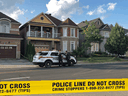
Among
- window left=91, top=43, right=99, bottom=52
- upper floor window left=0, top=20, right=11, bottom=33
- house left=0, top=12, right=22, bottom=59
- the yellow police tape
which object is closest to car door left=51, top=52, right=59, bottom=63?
the yellow police tape

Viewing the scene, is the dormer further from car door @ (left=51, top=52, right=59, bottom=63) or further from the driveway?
car door @ (left=51, top=52, right=59, bottom=63)

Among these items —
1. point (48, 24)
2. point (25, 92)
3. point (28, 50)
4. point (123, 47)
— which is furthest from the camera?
point (123, 47)

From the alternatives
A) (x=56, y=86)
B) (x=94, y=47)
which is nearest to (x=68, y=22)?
(x=94, y=47)

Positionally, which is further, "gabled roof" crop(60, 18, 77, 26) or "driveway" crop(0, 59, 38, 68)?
"gabled roof" crop(60, 18, 77, 26)

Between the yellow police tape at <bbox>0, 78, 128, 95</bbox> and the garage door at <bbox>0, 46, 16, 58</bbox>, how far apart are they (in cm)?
2115

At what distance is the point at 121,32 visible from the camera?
96.4 feet

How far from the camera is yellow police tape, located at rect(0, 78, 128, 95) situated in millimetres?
4203

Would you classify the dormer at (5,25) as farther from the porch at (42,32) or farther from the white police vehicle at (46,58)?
the white police vehicle at (46,58)

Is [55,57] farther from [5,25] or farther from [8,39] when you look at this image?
[5,25]

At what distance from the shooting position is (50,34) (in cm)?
2925

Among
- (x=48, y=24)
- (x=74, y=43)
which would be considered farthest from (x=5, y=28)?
(x=74, y=43)

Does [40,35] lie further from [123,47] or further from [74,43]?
[123,47]

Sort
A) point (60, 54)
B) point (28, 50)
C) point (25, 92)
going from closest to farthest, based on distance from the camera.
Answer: point (25, 92) < point (60, 54) < point (28, 50)

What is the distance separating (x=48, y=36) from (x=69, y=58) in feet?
46.9
